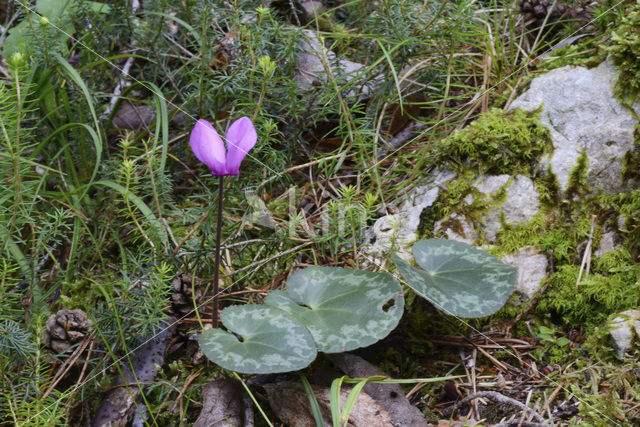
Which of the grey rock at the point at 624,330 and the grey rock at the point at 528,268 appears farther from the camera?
the grey rock at the point at 528,268

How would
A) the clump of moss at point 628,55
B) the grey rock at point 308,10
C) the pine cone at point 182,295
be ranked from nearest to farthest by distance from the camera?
the pine cone at point 182,295 → the clump of moss at point 628,55 → the grey rock at point 308,10

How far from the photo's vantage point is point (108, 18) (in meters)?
A: 2.62

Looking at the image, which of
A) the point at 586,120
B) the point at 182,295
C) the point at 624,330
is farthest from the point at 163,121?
the point at 624,330

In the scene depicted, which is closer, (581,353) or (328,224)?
(581,353)

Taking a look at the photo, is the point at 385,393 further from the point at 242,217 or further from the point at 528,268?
the point at 242,217

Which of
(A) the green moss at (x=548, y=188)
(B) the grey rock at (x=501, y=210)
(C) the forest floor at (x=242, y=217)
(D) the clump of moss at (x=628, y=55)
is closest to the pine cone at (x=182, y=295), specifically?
(C) the forest floor at (x=242, y=217)

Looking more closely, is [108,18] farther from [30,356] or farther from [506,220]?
[506,220]

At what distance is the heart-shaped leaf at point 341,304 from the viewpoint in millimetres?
1414

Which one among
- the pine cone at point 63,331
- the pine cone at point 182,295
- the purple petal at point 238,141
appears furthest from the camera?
the pine cone at point 182,295

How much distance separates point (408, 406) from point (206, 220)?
86cm

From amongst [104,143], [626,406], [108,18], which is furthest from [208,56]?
[626,406]

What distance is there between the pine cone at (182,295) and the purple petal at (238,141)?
1.72 ft

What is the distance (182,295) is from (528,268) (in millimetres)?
1107

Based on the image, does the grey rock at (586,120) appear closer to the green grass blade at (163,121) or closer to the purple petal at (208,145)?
the purple petal at (208,145)
